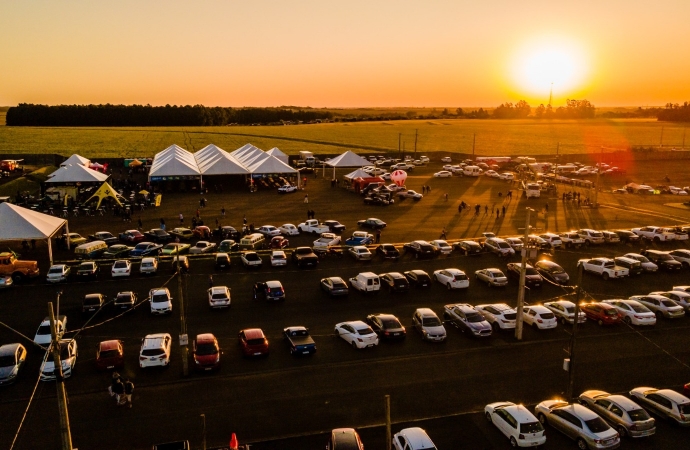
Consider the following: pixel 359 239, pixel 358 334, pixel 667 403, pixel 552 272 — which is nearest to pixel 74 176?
pixel 359 239

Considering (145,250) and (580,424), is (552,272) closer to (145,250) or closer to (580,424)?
(580,424)

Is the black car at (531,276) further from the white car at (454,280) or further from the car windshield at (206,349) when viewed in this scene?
the car windshield at (206,349)

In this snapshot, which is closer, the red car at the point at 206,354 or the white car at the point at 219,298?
the red car at the point at 206,354

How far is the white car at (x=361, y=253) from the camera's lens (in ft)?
123

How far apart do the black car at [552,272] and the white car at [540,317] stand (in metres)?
6.83

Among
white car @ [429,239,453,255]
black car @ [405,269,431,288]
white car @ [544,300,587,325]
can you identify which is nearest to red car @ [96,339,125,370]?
black car @ [405,269,431,288]

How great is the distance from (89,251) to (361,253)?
1858 centimetres

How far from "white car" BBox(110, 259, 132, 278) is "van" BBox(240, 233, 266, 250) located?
27.4ft

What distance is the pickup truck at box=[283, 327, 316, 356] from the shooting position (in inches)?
938

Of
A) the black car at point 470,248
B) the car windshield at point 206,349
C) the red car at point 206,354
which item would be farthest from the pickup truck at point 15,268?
the black car at point 470,248

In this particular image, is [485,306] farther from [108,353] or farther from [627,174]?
[627,174]

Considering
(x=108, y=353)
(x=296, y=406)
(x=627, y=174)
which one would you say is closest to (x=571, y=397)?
(x=296, y=406)

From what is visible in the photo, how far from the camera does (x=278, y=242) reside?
1610 inches

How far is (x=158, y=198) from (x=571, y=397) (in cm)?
4704
